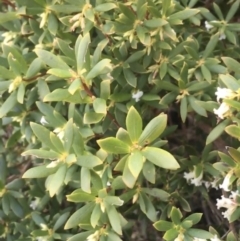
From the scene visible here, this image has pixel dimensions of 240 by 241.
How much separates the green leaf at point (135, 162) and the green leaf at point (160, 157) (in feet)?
0.06

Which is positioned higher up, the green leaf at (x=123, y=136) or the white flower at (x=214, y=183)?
the green leaf at (x=123, y=136)

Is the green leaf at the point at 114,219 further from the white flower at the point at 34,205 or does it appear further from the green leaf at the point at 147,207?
the white flower at the point at 34,205

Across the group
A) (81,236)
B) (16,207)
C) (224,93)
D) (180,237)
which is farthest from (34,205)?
(224,93)

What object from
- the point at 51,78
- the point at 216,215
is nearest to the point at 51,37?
the point at 51,78

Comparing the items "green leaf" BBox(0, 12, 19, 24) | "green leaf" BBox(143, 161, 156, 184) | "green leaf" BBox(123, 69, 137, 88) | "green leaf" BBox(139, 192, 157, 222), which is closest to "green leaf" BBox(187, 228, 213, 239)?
"green leaf" BBox(139, 192, 157, 222)

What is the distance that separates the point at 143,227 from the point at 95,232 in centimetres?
38

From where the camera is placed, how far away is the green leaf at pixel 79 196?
1.20 meters

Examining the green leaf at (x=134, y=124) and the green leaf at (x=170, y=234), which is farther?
the green leaf at (x=170, y=234)

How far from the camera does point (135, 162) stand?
108 cm

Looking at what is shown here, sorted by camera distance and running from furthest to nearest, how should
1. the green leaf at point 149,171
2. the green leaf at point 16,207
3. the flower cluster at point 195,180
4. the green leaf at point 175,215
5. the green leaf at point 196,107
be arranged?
the green leaf at point 16,207 < the flower cluster at point 195,180 < the green leaf at point 196,107 < the green leaf at point 175,215 < the green leaf at point 149,171

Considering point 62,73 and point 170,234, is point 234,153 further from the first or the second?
point 62,73

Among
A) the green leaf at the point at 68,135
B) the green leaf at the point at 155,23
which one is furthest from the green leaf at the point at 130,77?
the green leaf at the point at 68,135

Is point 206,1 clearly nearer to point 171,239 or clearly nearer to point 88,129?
point 88,129

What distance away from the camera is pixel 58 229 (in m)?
1.58
